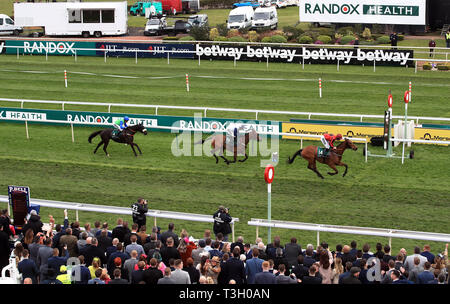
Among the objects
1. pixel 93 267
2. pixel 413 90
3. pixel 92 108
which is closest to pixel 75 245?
pixel 93 267

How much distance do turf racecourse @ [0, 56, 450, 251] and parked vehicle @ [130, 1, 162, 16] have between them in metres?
26.2

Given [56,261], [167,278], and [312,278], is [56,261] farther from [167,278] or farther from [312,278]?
[312,278]

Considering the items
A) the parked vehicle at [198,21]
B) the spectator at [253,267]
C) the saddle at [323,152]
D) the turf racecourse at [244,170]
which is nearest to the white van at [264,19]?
the parked vehicle at [198,21]

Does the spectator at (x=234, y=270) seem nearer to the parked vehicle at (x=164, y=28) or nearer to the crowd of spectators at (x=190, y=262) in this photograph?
the crowd of spectators at (x=190, y=262)

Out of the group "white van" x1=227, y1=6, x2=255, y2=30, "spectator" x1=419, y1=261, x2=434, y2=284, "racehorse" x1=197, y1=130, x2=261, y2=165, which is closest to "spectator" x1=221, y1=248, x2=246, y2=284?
"spectator" x1=419, y1=261, x2=434, y2=284

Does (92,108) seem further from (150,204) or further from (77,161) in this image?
(150,204)

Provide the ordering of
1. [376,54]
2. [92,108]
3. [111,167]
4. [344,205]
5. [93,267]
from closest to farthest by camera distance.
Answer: [93,267]
[344,205]
[111,167]
[92,108]
[376,54]

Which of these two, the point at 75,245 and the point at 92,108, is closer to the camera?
the point at 75,245

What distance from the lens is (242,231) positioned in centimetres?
1517

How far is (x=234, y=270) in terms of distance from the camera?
1032 cm

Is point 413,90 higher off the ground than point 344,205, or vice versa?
point 413,90

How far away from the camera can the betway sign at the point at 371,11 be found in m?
42.7

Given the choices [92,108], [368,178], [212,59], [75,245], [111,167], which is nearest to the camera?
[75,245]
